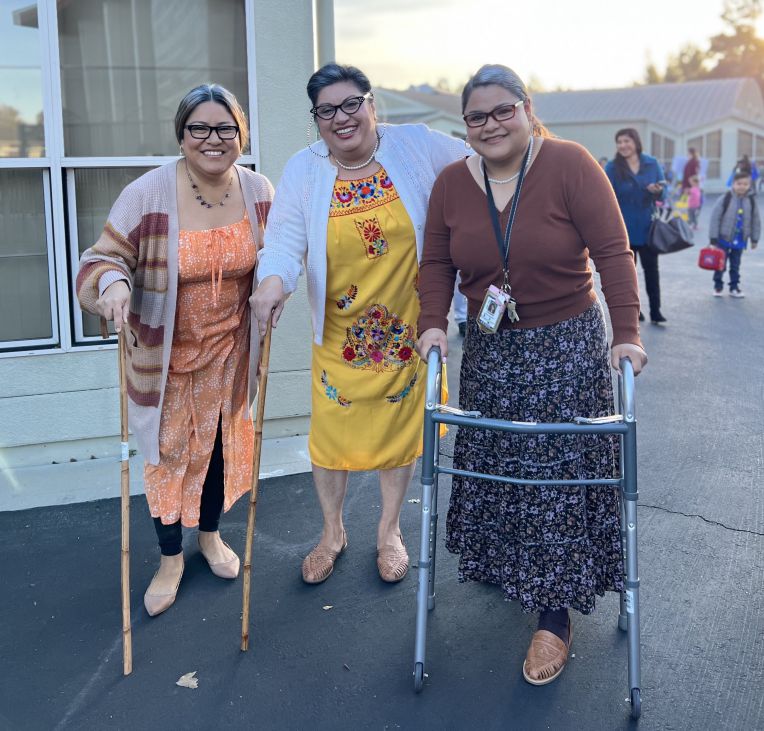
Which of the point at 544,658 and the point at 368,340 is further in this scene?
the point at 368,340

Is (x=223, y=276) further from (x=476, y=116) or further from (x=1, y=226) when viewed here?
(x=1, y=226)

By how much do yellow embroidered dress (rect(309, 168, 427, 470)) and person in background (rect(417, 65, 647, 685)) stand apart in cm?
25

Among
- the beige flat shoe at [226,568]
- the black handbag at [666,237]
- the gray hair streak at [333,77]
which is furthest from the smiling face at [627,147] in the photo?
the beige flat shoe at [226,568]

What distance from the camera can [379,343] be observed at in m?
3.47

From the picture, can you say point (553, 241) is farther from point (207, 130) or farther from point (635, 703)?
point (635, 703)

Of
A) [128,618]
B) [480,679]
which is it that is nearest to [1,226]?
[128,618]

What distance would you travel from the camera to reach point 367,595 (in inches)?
139

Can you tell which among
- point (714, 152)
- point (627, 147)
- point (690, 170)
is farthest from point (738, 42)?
point (627, 147)

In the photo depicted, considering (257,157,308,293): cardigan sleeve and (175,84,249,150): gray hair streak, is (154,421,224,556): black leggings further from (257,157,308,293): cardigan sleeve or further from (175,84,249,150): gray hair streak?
(175,84,249,150): gray hair streak

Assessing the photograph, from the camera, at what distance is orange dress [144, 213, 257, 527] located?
3.33 meters

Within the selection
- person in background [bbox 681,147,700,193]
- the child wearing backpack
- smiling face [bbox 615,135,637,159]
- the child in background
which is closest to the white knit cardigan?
smiling face [bbox 615,135,637,159]

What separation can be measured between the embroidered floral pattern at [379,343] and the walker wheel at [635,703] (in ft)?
4.78

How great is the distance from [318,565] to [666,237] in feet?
19.7

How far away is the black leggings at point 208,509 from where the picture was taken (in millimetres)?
3582
